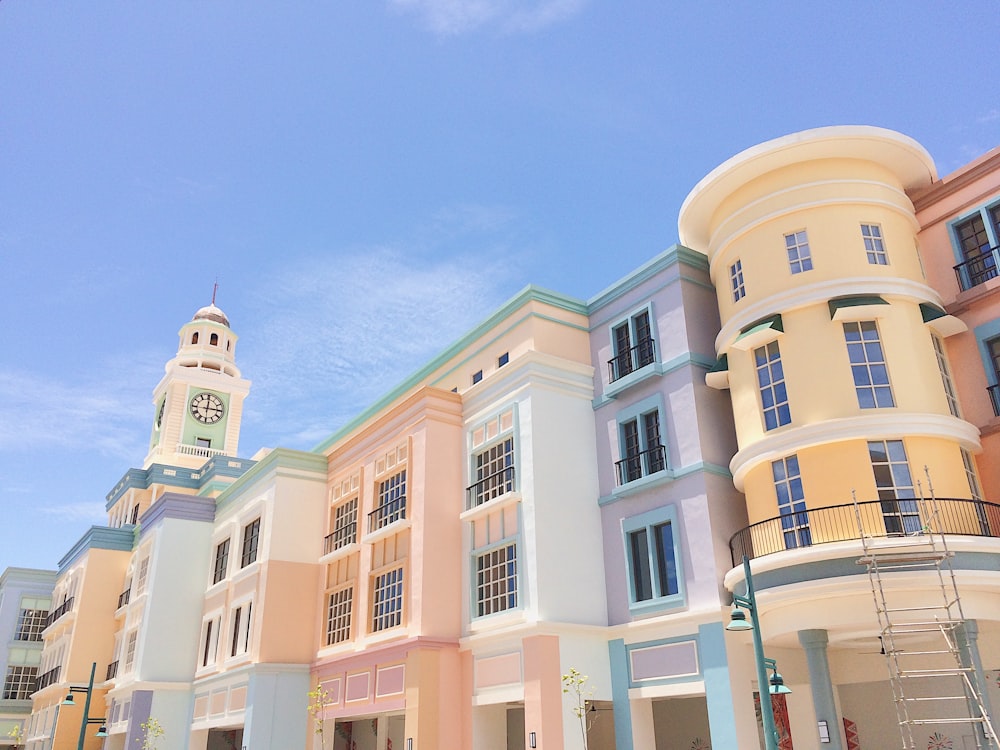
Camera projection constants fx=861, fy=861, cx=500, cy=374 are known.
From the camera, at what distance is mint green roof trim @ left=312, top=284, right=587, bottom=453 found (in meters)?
27.6

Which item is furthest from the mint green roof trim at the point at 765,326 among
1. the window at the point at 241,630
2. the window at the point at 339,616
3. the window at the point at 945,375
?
the window at the point at 241,630

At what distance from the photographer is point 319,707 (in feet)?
93.6

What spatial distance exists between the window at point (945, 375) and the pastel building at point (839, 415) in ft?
0.20

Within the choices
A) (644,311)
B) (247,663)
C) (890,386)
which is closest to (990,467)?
(890,386)

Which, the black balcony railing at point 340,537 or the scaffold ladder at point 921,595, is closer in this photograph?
the scaffold ladder at point 921,595

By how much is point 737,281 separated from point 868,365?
14.5 feet

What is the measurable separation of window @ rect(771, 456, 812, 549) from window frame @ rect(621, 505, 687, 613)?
3.06 metres

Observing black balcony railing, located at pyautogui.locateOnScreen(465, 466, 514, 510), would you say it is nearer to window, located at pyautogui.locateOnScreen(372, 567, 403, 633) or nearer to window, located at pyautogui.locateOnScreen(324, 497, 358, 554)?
window, located at pyautogui.locateOnScreen(372, 567, 403, 633)

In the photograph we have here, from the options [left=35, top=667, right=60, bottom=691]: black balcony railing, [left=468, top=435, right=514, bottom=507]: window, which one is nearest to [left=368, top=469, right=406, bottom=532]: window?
[left=468, top=435, right=514, bottom=507]: window

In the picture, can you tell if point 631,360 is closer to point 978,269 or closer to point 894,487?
point 894,487

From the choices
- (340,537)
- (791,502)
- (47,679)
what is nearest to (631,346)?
(791,502)

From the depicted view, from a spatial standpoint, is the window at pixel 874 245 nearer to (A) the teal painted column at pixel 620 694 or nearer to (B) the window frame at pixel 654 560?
(B) the window frame at pixel 654 560

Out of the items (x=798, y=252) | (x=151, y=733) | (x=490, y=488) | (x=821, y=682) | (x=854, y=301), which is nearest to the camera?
(x=821, y=682)

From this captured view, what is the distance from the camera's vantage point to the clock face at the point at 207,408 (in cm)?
5197
